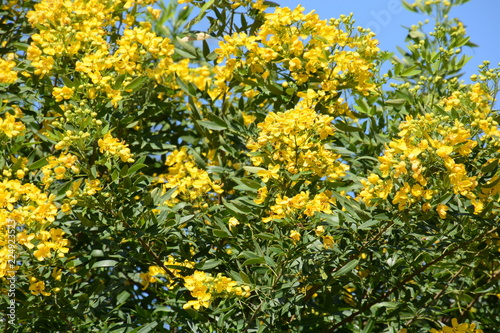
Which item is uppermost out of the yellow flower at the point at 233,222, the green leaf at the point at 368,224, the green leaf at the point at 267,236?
the green leaf at the point at 368,224

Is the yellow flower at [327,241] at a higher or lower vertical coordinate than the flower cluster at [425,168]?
lower

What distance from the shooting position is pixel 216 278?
296 cm

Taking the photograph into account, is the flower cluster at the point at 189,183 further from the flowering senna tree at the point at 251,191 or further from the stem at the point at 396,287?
the stem at the point at 396,287

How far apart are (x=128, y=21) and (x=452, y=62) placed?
2101 millimetres

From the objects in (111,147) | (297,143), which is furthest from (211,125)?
(297,143)

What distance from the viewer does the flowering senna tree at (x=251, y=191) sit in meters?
2.94

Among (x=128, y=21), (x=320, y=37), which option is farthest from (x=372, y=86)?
(x=128, y=21)

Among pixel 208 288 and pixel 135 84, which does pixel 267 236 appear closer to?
pixel 208 288

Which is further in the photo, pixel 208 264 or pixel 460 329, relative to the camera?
pixel 460 329

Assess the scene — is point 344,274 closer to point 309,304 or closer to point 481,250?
point 309,304

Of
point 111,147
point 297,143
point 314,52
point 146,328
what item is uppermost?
point 314,52

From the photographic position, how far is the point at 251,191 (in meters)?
3.16

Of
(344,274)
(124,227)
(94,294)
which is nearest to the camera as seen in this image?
(344,274)

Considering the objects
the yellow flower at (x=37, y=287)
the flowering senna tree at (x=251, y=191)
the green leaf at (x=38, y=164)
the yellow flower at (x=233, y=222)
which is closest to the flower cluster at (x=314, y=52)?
the flowering senna tree at (x=251, y=191)
